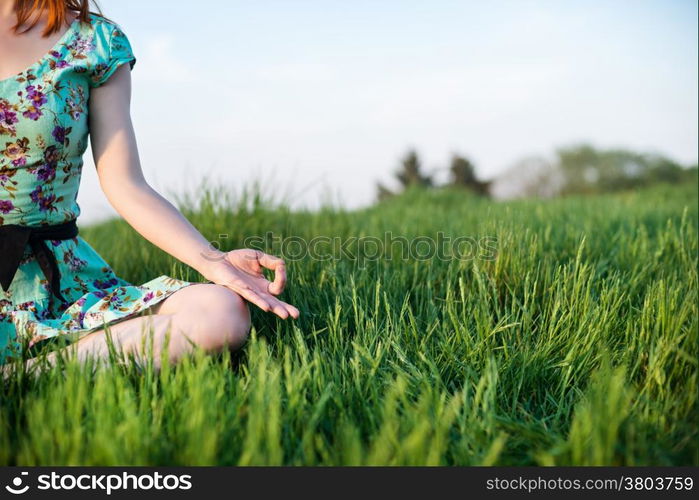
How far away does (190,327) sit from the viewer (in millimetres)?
1500

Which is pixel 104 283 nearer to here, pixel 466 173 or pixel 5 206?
pixel 5 206

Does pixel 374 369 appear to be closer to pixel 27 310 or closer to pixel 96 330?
pixel 96 330

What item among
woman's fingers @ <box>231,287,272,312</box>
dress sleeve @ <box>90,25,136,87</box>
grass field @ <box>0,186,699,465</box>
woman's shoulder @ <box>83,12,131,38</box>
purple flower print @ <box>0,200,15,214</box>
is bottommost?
grass field @ <box>0,186,699,465</box>

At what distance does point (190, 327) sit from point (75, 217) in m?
0.56

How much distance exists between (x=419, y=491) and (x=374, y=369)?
35 cm

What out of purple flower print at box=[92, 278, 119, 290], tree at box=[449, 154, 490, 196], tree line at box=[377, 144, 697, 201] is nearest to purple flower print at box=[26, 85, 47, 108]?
purple flower print at box=[92, 278, 119, 290]

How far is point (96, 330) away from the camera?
62.3 inches

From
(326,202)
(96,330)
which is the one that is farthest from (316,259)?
(326,202)

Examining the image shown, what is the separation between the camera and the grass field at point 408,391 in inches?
43.3

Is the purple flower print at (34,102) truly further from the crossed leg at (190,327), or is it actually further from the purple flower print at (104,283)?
the crossed leg at (190,327)

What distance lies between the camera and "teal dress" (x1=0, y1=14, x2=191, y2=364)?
1587 millimetres

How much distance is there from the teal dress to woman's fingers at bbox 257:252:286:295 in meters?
0.24

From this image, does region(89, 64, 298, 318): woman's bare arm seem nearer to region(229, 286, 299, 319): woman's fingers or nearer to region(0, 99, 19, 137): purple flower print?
region(229, 286, 299, 319): woman's fingers

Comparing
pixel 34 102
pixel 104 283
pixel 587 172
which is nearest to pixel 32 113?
pixel 34 102
